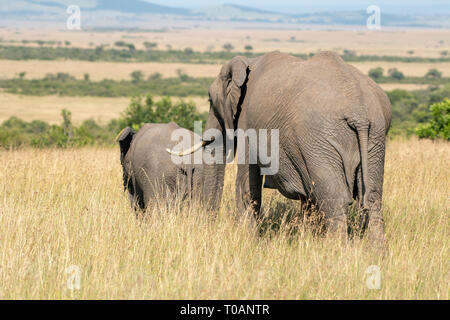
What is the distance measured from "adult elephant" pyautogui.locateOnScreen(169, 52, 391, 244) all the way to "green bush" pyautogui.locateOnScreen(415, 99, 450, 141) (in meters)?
→ 9.67

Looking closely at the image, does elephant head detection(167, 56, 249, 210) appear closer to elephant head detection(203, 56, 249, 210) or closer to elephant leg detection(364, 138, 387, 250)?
elephant head detection(203, 56, 249, 210)

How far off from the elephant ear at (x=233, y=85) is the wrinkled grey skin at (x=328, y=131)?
319 millimetres

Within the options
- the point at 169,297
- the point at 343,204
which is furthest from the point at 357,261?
the point at 169,297

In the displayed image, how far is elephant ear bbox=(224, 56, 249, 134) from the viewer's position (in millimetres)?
5707

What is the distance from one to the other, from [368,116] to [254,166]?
4.65 feet

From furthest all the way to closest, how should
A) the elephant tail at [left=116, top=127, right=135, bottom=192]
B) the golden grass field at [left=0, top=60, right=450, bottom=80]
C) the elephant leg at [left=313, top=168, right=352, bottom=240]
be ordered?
the golden grass field at [left=0, top=60, right=450, bottom=80], the elephant tail at [left=116, top=127, right=135, bottom=192], the elephant leg at [left=313, top=168, right=352, bottom=240]

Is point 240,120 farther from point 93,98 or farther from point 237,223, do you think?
point 93,98

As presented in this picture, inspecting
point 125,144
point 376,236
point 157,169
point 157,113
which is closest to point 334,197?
point 376,236

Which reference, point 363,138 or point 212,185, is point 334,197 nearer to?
point 363,138

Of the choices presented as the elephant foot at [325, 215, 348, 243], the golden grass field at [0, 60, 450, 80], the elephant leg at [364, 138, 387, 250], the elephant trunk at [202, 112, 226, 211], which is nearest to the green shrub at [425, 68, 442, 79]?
the golden grass field at [0, 60, 450, 80]

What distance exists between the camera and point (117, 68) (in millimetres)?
109125

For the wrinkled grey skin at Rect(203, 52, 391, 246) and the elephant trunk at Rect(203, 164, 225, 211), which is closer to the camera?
the wrinkled grey skin at Rect(203, 52, 391, 246)

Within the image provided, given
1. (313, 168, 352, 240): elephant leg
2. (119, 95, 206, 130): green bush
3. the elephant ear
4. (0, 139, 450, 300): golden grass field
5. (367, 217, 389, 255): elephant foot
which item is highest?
the elephant ear

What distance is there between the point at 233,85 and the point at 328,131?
55.5 inches
